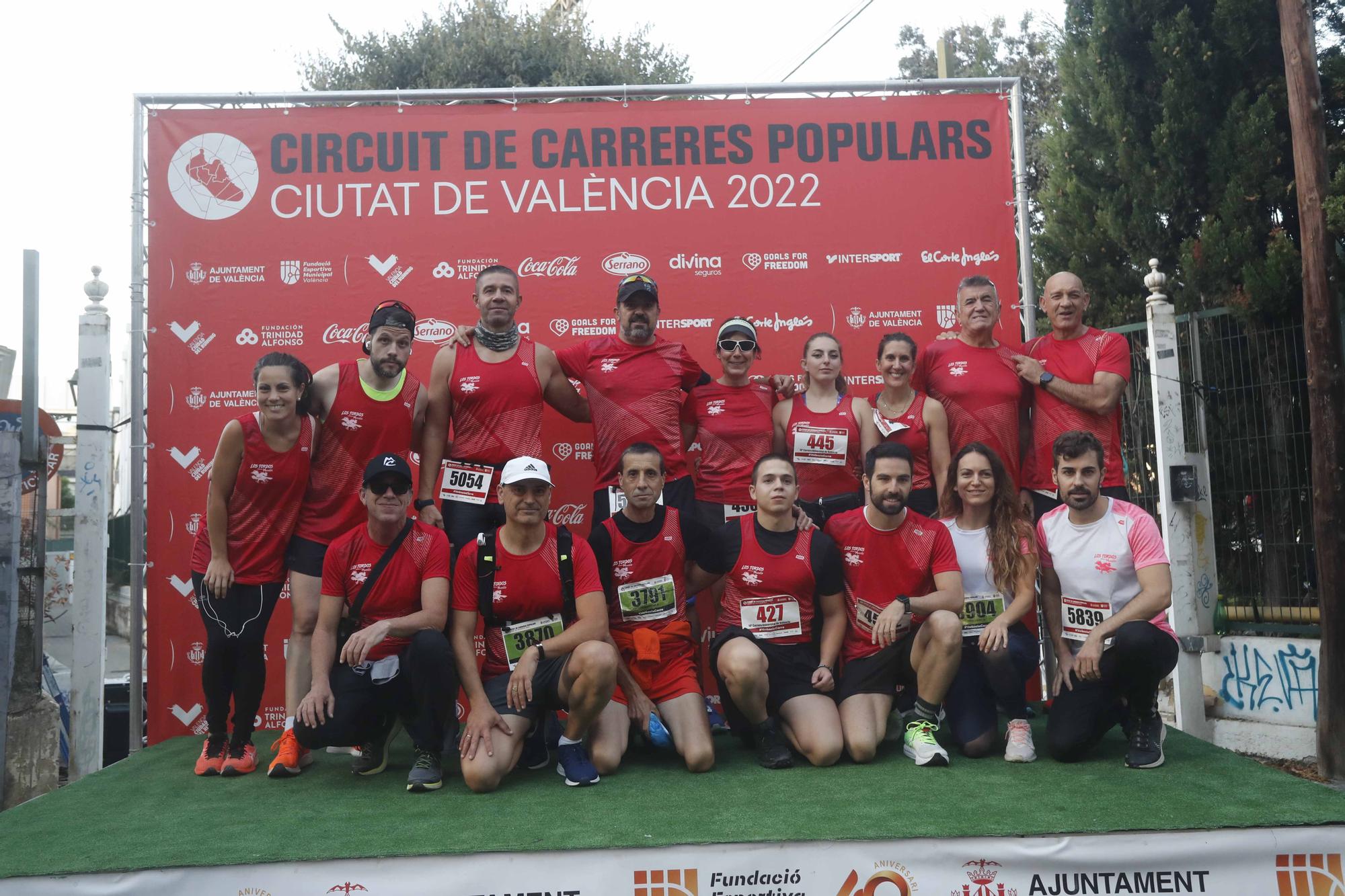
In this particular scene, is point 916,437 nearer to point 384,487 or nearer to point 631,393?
point 631,393

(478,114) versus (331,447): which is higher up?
(478,114)

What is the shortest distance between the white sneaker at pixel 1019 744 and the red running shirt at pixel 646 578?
5.04ft

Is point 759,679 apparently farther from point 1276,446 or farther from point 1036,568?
point 1276,446

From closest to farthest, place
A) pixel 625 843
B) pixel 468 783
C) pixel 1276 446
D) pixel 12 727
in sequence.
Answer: pixel 625 843, pixel 468 783, pixel 12 727, pixel 1276 446

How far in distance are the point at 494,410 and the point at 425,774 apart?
1753 millimetres

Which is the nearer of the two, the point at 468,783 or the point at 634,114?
the point at 468,783

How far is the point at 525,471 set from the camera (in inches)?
171

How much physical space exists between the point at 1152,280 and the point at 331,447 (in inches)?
187

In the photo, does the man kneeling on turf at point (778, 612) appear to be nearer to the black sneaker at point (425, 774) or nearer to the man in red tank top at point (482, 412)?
the man in red tank top at point (482, 412)

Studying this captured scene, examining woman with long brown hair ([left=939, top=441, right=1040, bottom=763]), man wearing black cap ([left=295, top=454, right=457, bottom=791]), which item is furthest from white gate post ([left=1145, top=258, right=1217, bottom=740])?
man wearing black cap ([left=295, top=454, right=457, bottom=791])

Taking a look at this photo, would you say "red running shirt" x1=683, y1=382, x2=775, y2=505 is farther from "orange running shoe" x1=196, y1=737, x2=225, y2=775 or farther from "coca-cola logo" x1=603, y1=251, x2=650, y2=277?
"orange running shoe" x1=196, y1=737, x2=225, y2=775

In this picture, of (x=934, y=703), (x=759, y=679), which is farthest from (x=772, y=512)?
(x=934, y=703)

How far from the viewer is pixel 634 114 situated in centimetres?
620

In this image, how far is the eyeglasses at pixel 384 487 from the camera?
4434 millimetres
